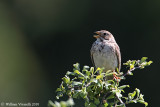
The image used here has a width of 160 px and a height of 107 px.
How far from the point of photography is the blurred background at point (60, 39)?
44.3ft

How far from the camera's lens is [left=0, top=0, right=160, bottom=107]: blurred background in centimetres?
1352

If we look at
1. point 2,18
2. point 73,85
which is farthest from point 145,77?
point 73,85

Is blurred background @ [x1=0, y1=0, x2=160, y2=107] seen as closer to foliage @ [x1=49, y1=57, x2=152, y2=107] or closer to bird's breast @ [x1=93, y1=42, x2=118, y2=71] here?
bird's breast @ [x1=93, y1=42, x2=118, y2=71]

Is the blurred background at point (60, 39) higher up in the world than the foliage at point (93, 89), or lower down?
higher up

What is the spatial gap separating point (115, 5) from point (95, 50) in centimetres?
744

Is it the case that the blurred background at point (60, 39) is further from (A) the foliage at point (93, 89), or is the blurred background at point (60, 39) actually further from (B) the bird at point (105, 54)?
(A) the foliage at point (93, 89)

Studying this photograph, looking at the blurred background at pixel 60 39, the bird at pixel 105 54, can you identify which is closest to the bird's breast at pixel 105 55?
the bird at pixel 105 54

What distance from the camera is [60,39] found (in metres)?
15.4

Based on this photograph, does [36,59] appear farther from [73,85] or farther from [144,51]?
[73,85]

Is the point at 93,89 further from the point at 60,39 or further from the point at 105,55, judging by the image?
the point at 60,39

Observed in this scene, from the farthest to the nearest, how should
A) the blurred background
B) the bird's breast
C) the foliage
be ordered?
1. the blurred background
2. the bird's breast
3. the foliage

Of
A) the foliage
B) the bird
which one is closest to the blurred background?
the bird

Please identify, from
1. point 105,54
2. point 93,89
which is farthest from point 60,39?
point 93,89

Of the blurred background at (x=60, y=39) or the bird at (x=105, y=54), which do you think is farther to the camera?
the blurred background at (x=60, y=39)
